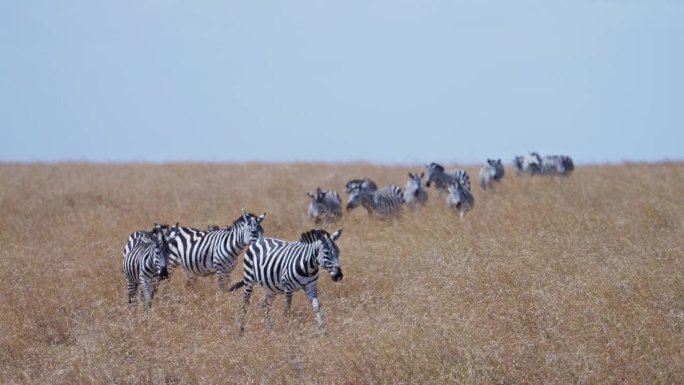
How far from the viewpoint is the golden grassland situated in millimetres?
6758

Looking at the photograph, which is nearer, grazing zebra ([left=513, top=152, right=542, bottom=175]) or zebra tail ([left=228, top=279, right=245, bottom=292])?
zebra tail ([left=228, top=279, right=245, bottom=292])

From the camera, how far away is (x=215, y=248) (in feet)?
33.5

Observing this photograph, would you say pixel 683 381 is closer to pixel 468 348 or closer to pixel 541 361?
pixel 541 361

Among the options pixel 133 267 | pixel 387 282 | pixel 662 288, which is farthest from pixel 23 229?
pixel 662 288

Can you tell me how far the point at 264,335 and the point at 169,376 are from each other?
4.08ft

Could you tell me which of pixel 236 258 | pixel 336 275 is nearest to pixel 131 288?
pixel 236 258

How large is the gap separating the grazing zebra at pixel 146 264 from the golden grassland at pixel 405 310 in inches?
7.7

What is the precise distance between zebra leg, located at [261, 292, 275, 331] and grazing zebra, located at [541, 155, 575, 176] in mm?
18654

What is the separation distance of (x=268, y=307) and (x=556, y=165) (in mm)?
19797

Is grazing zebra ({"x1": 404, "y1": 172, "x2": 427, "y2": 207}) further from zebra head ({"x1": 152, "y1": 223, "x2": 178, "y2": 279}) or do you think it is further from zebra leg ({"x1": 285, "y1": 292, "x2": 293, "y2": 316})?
zebra leg ({"x1": 285, "y1": 292, "x2": 293, "y2": 316})

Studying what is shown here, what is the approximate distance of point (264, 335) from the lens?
821cm

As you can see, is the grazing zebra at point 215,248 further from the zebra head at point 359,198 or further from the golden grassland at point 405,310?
the zebra head at point 359,198

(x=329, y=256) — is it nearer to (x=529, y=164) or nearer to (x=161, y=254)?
(x=161, y=254)

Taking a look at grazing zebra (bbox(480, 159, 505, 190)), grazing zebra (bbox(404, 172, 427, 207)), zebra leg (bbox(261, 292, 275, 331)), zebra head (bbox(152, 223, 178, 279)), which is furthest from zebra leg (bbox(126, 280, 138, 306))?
grazing zebra (bbox(480, 159, 505, 190))
